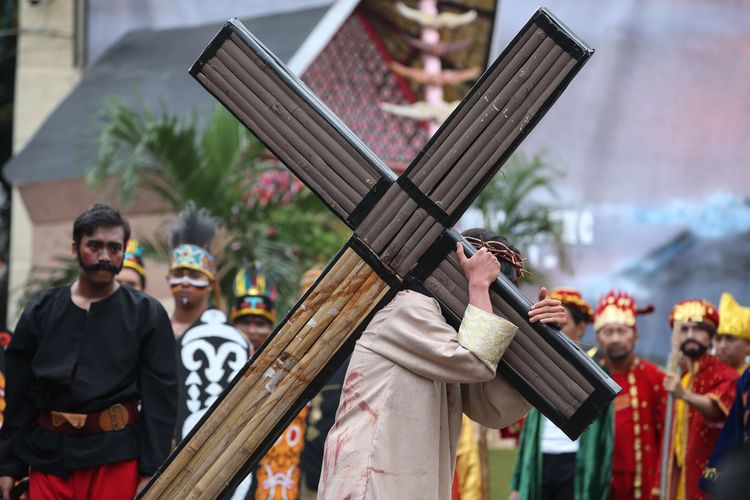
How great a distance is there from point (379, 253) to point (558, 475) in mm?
Answer: 4548

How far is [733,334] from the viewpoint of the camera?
8516 mm

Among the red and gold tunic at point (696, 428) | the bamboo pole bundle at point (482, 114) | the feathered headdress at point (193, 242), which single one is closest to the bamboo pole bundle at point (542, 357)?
the bamboo pole bundle at point (482, 114)

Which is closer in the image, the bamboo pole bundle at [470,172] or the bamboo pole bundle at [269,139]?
the bamboo pole bundle at [470,172]

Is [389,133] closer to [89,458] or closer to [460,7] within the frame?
[460,7]

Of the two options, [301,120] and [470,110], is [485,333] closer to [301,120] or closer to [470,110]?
[470,110]

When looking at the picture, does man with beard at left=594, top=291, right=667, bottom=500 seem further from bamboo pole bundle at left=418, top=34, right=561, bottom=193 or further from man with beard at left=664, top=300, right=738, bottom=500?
bamboo pole bundle at left=418, top=34, right=561, bottom=193

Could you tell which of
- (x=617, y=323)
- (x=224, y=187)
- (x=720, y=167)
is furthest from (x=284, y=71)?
(x=720, y=167)

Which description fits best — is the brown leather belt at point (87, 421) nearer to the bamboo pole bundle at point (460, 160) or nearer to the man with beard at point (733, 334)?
the bamboo pole bundle at point (460, 160)

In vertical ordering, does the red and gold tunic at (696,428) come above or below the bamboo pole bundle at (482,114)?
below

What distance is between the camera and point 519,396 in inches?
175

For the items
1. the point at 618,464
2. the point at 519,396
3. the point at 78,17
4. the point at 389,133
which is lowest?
the point at 618,464

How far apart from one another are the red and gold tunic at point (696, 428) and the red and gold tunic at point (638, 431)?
141 millimetres

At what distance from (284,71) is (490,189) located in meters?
10.4

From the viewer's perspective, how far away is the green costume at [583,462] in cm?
831
